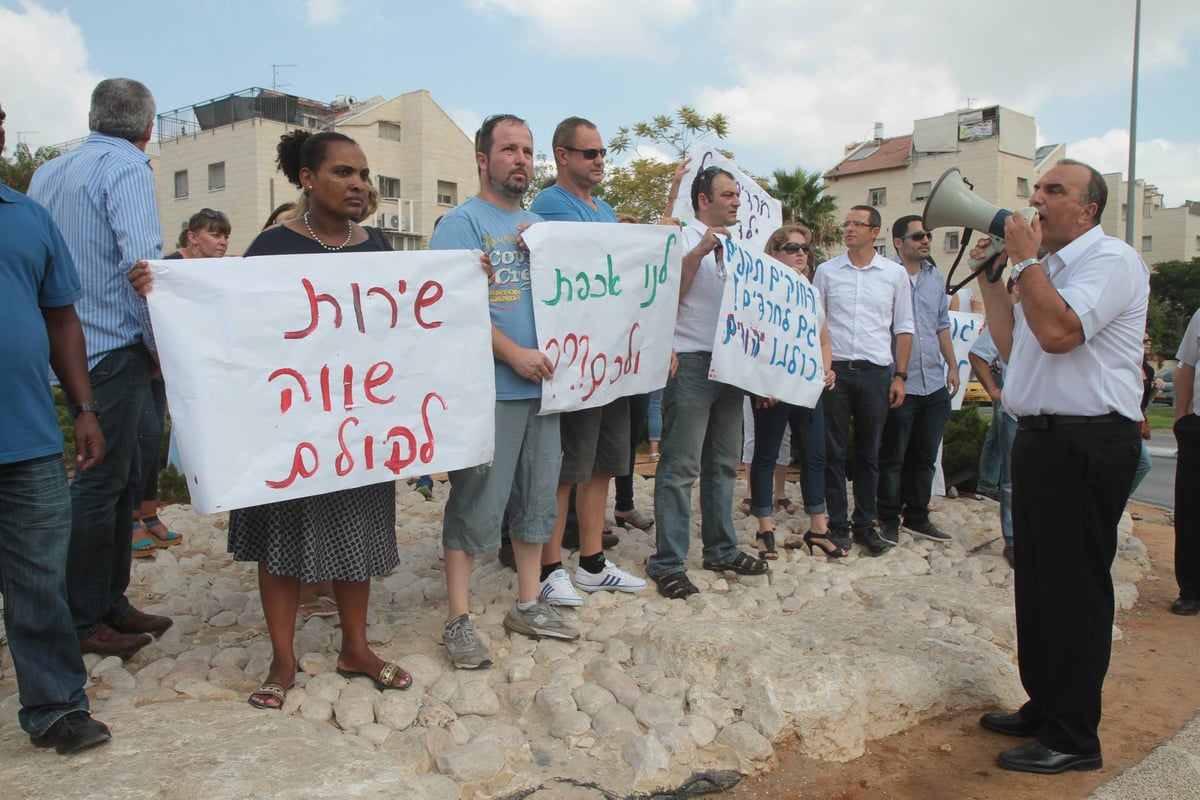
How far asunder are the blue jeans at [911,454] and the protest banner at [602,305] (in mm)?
2442

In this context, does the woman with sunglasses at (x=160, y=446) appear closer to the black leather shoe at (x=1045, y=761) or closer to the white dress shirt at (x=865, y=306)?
the white dress shirt at (x=865, y=306)

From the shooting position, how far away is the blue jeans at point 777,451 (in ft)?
18.2

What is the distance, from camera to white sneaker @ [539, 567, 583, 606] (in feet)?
13.9

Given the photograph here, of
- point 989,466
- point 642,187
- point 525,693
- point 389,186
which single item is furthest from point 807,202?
point 525,693

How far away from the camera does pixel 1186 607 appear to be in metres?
5.27

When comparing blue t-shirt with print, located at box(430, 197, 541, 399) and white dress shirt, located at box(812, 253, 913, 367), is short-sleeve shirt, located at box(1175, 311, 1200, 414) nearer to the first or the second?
white dress shirt, located at box(812, 253, 913, 367)

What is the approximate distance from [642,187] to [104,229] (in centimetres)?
2144

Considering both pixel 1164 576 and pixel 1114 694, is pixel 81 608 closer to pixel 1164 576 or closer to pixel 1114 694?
pixel 1114 694

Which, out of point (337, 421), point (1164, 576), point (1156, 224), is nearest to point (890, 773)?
point (337, 421)

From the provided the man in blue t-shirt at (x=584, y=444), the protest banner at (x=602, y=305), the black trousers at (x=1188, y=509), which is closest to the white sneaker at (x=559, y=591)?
the man in blue t-shirt at (x=584, y=444)

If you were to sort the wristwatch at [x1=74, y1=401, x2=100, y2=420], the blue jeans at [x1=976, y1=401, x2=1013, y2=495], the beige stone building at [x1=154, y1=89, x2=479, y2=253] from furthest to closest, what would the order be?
1. the beige stone building at [x1=154, y1=89, x2=479, y2=253]
2. the blue jeans at [x1=976, y1=401, x2=1013, y2=495]
3. the wristwatch at [x1=74, y1=401, x2=100, y2=420]

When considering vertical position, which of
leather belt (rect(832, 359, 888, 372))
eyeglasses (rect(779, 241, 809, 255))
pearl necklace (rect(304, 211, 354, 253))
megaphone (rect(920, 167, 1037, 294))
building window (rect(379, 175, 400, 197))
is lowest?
leather belt (rect(832, 359, 888, 372))

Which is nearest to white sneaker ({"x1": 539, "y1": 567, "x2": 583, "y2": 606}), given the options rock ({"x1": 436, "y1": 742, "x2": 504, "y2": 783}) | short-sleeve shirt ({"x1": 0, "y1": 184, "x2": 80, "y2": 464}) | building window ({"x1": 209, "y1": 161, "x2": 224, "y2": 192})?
rock ({"x1": 436, "y1": 742, "x2": 504, "y2": 783})

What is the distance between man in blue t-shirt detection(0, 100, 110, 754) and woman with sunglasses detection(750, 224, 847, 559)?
3.69 meters
